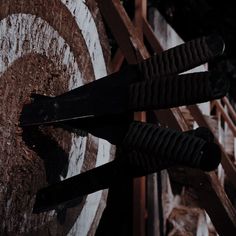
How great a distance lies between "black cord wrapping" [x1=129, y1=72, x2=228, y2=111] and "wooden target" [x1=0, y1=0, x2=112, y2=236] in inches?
11.6

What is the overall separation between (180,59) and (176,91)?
0.13 m

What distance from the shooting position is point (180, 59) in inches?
39.2

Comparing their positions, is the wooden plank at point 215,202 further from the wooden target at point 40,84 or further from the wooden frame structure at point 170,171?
the wooden target at point 40,84

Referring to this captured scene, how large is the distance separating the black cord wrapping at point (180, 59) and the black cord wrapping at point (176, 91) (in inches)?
2.8

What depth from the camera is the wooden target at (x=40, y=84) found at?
109cm

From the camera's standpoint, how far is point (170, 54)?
100 cm

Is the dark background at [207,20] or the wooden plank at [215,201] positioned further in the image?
the dark background at [207,20]

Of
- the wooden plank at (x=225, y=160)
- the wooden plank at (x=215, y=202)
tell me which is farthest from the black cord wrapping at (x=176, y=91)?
the wooden plank at (x=225, y=160)

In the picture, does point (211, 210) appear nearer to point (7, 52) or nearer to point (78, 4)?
point (78, 4)

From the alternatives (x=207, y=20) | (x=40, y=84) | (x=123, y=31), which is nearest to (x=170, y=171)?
(x=123, y=31)

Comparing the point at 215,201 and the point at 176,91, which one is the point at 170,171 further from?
the point at 176,91

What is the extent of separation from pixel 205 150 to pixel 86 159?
0.70 metres

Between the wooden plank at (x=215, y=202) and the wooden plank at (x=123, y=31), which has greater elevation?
the wooden plank at (x=123, y=31)

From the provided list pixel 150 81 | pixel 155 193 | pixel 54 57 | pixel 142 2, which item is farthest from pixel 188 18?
pixel 150 81
